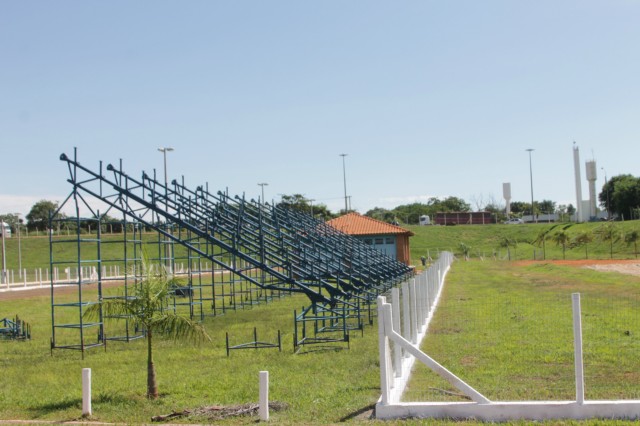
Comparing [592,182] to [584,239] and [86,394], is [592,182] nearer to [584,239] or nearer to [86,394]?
[584,239]

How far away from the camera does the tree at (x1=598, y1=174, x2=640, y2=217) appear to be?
10325 centimetres

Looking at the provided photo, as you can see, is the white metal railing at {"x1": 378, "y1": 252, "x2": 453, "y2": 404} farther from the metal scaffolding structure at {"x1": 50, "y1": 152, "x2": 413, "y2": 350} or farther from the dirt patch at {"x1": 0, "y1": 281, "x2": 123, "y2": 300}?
the dirt patch at {"x1": 0, "y1": 281, "x2": 123, "y2": 300}

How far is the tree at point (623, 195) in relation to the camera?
10325 centimetres

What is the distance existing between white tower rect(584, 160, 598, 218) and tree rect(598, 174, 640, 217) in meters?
3.63

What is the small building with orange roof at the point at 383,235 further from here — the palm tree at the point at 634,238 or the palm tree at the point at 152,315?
the palm tree at the point at 152,315

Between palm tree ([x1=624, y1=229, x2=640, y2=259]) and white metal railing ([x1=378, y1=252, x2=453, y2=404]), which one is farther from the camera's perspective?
palm tree ([x1=624, y1=229, x2=640, y2=259])

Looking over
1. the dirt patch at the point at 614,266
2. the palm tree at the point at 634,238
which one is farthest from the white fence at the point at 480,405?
the palm tree at the point at 634,238

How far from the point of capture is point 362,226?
54.9 m

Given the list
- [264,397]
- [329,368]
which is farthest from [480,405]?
[329,368]

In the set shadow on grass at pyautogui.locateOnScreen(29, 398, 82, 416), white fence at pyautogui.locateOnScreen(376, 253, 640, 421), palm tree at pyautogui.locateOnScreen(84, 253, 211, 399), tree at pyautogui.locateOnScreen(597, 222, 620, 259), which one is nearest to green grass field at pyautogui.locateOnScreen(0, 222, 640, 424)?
shadow on grass at pyautogui.locateOnScreen(29, 398, 82, 416)

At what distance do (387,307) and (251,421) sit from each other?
239cm

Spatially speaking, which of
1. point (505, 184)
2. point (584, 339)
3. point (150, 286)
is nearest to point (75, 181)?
point (150, 286)

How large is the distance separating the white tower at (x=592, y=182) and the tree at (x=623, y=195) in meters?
3.63

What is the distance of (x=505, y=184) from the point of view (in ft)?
403
